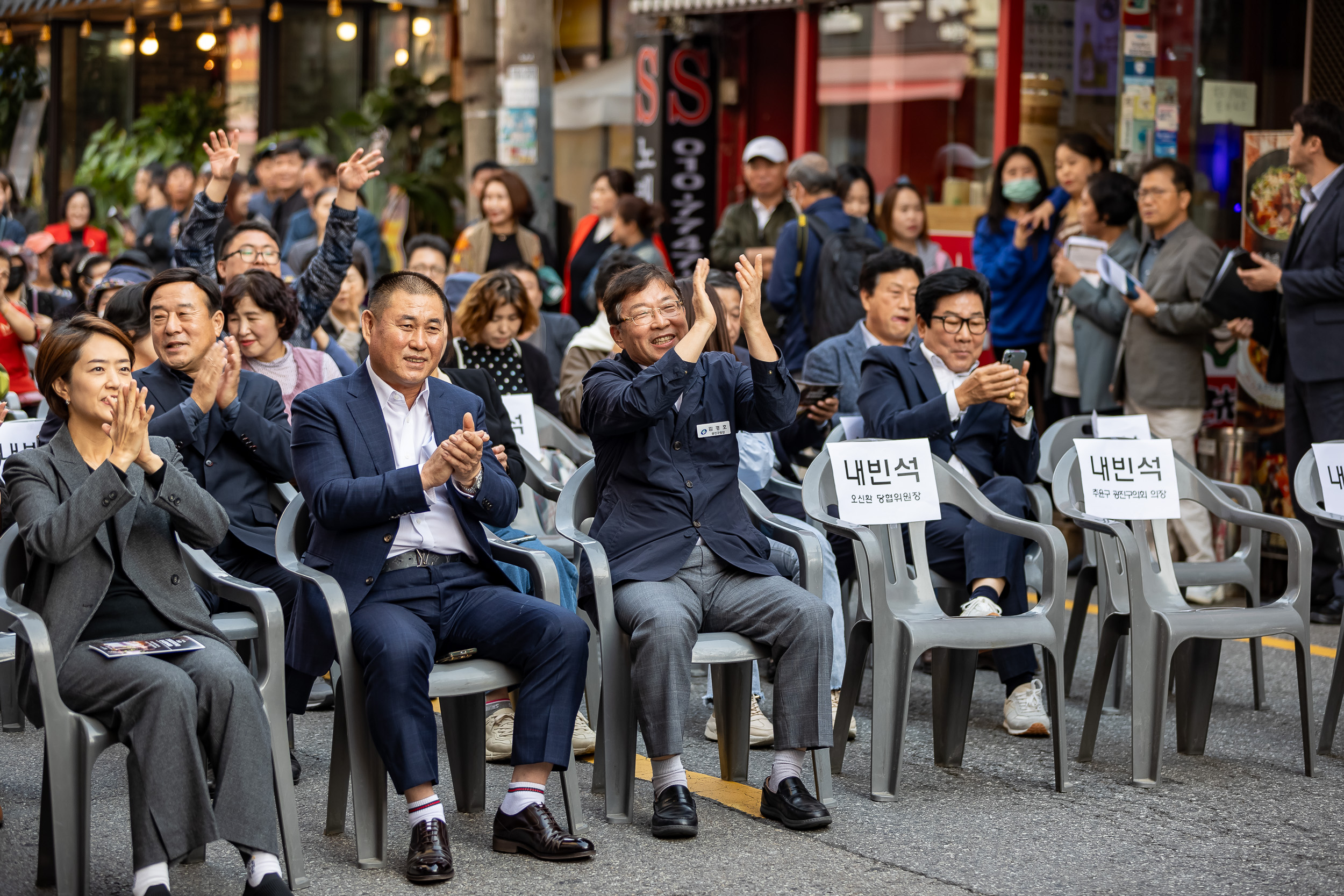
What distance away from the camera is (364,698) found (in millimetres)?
4281

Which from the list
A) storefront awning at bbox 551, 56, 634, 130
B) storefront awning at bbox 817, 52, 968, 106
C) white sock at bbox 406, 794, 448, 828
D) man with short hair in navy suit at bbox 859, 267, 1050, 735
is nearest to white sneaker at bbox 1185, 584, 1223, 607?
man with short hair in navy suit at bbox 859, 267, 1050, 735

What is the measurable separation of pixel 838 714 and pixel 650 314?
146cm

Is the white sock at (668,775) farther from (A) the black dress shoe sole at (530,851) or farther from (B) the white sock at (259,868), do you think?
(B) the white sock at (259,868)

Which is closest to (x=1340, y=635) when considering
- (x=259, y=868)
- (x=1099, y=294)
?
(x=1099, y=294)

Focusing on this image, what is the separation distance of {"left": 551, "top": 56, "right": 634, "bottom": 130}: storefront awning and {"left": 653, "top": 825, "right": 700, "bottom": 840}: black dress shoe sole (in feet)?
35.6

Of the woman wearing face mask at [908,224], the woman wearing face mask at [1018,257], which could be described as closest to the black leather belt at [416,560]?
the woman wearing face mask at [1018,257]

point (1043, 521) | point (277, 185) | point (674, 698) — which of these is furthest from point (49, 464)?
point (277, 185)

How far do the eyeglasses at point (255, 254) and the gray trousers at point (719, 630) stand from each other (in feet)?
9.13

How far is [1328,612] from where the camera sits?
24.4 ft

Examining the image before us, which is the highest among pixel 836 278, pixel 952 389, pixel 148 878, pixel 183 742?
pixel 836 278

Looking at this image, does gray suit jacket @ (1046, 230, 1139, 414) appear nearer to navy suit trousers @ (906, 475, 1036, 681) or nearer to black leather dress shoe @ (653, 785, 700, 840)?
→ navy suit trousers @ (906, 475, 1036, 681)

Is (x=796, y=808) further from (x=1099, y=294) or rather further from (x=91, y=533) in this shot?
(x=1099, y=294)

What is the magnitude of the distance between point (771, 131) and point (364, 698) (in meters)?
9.73

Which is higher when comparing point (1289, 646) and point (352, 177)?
point (352, 177)
